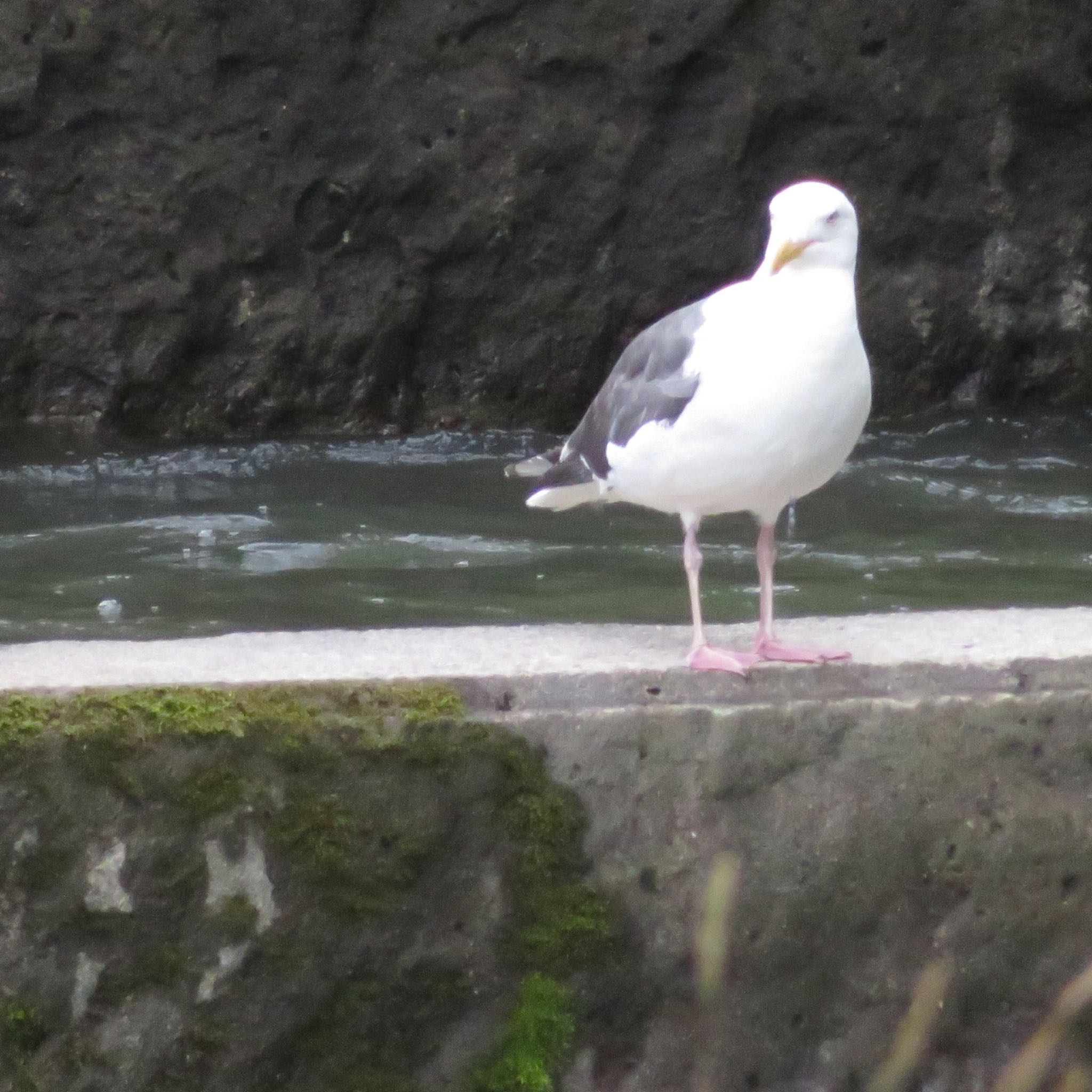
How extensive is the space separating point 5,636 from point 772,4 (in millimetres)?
3984

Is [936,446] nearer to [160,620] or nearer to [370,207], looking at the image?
[370,207]

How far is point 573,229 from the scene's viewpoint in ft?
23.5

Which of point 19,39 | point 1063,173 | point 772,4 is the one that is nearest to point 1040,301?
point 1063,173

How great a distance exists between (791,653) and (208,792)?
3.16ft

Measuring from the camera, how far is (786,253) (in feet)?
10.2

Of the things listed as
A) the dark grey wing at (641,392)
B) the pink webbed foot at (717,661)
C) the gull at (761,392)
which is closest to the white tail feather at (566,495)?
the dark grey wing at (641,392)

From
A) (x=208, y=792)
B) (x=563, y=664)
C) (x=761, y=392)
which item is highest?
(x=761, y=392)

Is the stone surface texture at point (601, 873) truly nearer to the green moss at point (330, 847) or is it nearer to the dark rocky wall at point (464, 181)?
the green moss at point (330, 847)

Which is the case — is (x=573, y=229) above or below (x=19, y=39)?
below

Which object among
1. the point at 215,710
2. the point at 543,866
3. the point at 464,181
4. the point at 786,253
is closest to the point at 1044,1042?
the point at 543,866

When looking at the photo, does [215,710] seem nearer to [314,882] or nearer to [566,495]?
[314,882]

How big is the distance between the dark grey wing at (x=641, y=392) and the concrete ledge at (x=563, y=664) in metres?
0.42

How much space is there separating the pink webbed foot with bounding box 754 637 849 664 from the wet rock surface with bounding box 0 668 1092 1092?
10 centimetres

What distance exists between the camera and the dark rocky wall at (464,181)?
267 inches
